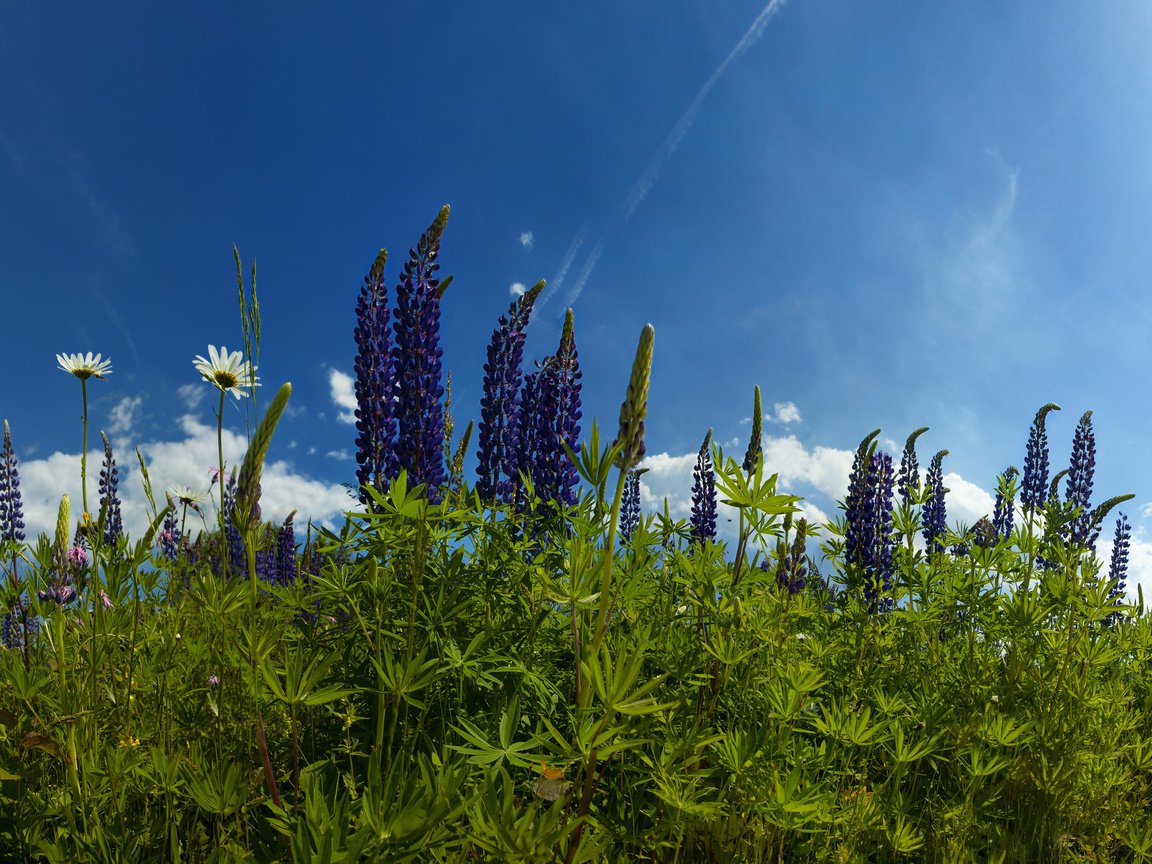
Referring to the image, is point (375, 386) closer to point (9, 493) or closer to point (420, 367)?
point (420, 367)

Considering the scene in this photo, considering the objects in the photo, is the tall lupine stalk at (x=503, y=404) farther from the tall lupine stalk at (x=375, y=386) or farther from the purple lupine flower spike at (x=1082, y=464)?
the purple lupine flower spike at (x=1082, y=464)

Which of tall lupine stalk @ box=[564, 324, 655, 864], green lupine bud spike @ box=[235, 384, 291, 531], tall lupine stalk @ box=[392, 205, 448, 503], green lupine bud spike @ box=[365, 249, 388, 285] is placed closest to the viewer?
tall lupine stalk @ box=[564, 324, 655, 864]

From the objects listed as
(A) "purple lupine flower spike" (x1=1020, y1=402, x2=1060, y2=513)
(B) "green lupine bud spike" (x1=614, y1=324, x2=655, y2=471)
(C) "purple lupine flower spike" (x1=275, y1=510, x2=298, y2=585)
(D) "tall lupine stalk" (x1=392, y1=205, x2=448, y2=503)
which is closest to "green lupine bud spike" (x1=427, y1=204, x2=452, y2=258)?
(D) "tall lupine stalk" (x1=392, y1=205, x2=448, y2=503)

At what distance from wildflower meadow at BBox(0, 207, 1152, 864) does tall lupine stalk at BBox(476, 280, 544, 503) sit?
0.03 m

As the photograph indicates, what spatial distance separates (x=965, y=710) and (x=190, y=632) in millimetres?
4524

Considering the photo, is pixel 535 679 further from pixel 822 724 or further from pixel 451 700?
pixel 822 724

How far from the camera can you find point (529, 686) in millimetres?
2643

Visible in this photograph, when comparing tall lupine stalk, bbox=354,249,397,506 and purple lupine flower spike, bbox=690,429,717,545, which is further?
purple lupine flower spike, bbox=690,429,717,545

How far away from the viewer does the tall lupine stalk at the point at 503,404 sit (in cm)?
499

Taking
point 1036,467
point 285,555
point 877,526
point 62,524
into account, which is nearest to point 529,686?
point 62,524

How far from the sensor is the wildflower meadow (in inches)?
78.8

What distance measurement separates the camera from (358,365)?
4695 mm

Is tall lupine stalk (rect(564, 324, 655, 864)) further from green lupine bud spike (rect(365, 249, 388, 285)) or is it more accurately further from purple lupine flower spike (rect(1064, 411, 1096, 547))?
purple lupine flower spike (rect(1064, 411, 1096, 547))

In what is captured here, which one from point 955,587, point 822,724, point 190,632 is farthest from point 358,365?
point 955,587
